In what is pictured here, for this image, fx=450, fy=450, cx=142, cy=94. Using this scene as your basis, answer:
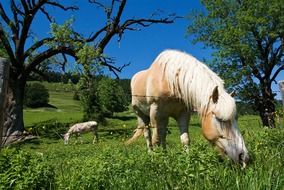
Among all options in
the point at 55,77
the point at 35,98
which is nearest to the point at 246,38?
the point at 55,77

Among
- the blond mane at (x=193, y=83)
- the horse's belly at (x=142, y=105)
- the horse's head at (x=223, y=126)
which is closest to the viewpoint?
the horse's head at (x=223, y=126)

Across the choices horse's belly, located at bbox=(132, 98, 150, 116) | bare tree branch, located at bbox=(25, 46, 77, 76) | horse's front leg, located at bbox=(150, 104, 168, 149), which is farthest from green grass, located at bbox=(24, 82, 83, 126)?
horse's front leg, located at bbox=(150, 104, 168, 149)

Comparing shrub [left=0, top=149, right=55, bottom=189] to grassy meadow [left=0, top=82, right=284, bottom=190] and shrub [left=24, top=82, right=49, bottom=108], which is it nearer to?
grassy meadow [left=0, top=82, right=284, bottom=190]

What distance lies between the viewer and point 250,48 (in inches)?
1435

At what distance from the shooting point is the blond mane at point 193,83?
6.59 metres

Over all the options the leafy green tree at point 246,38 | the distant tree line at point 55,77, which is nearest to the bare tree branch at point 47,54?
the distant tree line at point 55,77

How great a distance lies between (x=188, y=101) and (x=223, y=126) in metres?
1.35

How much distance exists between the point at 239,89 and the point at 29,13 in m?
17.8

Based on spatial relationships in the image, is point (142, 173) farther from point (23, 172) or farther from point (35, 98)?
point (35, 98)

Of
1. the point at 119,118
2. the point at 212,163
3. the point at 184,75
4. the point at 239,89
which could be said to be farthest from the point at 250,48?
the point at 212,163

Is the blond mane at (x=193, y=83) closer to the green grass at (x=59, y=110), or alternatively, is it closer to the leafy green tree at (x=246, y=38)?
the leafy green tree at (x=246, y=38)

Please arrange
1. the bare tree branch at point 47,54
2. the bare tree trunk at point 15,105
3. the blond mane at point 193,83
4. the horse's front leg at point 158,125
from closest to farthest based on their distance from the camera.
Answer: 1. the blond mane at point 193,83
2. the horse's front leg at point 158,125
3. the bare tree trunk at point 15,105
4. the bare tree branch at point 47,54

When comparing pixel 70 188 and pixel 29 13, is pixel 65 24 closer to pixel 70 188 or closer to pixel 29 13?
pixel 29 13

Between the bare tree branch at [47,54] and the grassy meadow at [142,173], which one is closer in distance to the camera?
the grassy meadow at [142,173]
